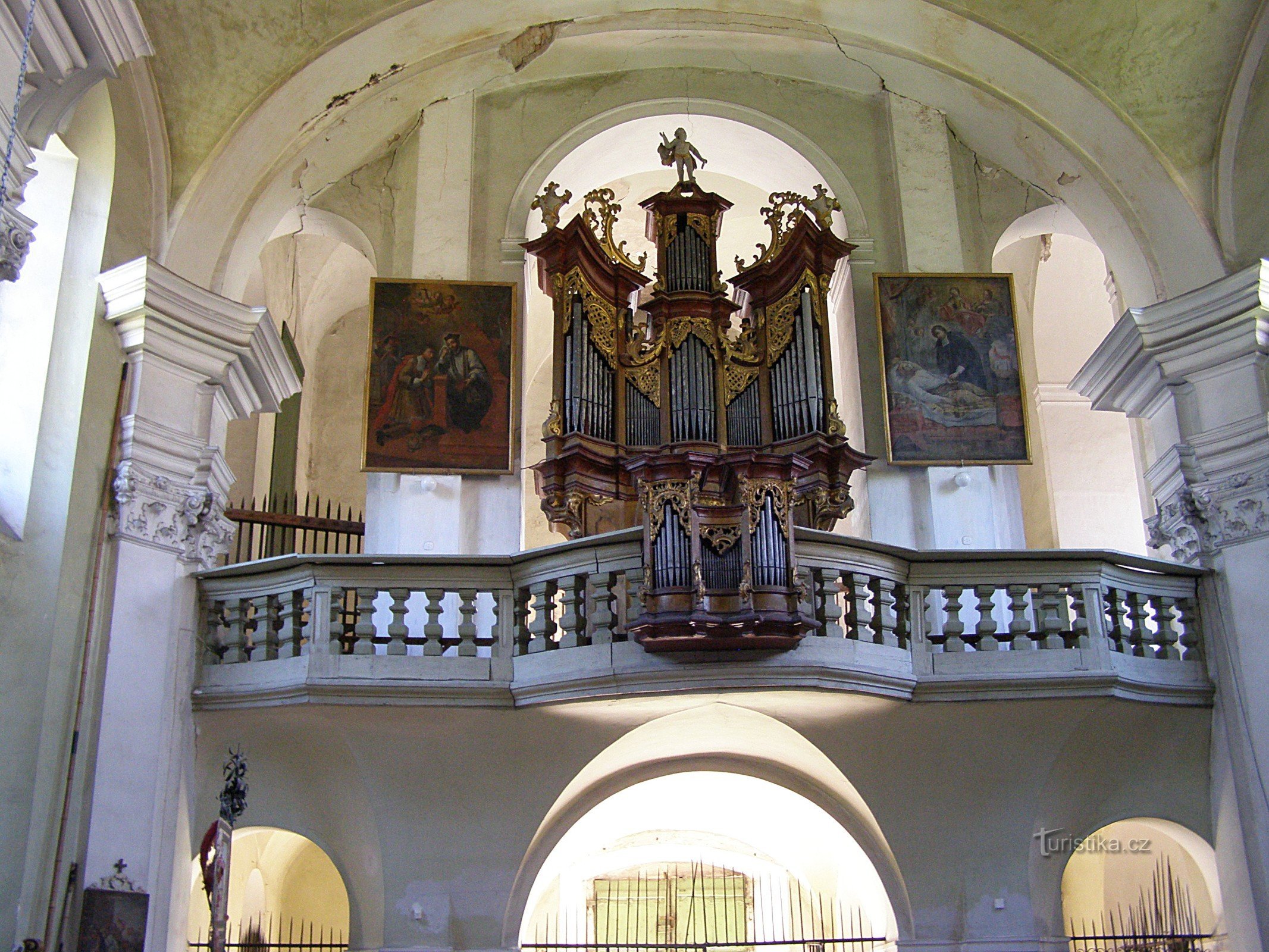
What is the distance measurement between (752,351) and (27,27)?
224 inches

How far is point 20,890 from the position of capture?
7688 mm

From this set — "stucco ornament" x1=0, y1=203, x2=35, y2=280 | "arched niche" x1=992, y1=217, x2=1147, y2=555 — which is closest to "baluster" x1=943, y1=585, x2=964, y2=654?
"arched niche" x1=992, y1=217, x2=1147, y2=555

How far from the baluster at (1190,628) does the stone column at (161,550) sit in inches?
261

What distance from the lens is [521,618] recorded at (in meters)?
9.02

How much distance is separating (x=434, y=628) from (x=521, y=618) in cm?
56

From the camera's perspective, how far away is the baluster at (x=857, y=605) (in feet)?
28.6

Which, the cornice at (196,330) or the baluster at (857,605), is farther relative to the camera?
the cornice at (196,330)

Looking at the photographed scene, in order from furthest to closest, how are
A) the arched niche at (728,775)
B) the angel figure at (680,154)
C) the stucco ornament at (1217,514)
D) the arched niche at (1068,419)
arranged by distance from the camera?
the arched niche at (1068,419) → the angel figure at (680,154) → the arched niche at (728,775) → the stucco ornament at (1217,514)

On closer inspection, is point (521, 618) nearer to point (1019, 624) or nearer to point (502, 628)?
point (502, 628)

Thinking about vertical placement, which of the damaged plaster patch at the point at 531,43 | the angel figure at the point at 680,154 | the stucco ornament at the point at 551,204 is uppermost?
the damaged plaster patch at the point at 531,43

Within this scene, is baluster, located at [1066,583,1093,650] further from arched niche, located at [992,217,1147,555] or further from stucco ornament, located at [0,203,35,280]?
stucco ornament, located at [0,203,35,280]

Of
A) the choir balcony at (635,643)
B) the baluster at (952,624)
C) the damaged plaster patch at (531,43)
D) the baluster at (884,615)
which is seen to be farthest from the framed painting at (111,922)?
the damaged plaster patch at (531,43)

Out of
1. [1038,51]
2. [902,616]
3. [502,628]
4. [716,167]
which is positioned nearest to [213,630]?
[502,628]

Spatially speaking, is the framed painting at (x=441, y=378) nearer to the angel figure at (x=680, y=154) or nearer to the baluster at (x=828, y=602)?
the angel figure at (x=680, y=154)
